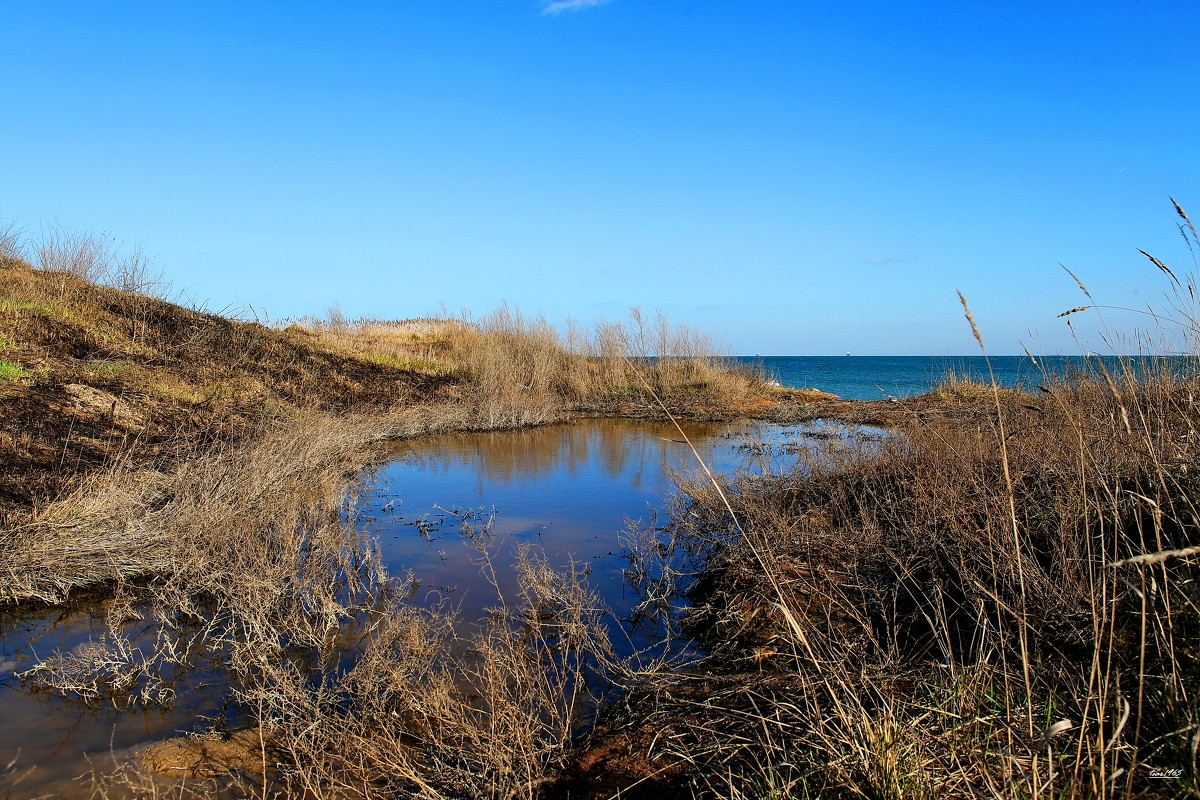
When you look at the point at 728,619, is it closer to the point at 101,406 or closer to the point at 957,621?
the point at 957,621

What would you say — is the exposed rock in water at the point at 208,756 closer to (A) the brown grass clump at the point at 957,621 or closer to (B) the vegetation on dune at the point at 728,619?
(B) the vegetation on dune at the point at 728,619

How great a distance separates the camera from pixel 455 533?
24.3ft

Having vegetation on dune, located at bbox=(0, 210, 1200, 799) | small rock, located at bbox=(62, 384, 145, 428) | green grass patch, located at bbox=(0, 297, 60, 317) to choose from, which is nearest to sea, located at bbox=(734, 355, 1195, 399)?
vegetation on dune, located at bbox=(0, 210, 1200, 799)

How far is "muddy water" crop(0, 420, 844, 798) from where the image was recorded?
3458 millimetres

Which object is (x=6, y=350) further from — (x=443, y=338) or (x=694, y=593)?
(x=443, y=338)

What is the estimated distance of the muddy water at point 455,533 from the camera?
3458mm

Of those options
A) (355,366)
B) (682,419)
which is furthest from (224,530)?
(355,366)

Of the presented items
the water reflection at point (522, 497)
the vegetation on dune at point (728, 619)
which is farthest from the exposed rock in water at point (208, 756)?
the water reflection at point (522, 497)

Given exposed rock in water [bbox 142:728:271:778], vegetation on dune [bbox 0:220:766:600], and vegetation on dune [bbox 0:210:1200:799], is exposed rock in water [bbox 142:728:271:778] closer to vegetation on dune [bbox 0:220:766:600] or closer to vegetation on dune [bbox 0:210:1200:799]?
vegetation on dune [bbox 0:210:1200:799]

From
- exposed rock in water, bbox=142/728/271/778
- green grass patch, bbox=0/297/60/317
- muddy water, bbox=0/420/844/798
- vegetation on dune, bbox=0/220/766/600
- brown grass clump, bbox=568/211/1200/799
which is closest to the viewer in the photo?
brown grass clump, bbox=568/211/1200/799

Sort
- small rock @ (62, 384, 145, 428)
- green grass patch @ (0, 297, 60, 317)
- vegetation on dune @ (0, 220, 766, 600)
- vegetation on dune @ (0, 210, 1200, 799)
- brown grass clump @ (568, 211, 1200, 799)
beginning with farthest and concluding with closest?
green grass patch @ (0, 297, 60, 317), small rock @ (62, 384, 145, 428), vegetation on dune @ (0, 220, 766, 600), vegetation on dune @ (0, 210, 1200, 799), brown grass clump @ (568, 211, 1200, 799)

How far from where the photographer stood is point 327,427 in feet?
32.9

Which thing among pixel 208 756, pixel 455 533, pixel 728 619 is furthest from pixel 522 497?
pixel 208 756

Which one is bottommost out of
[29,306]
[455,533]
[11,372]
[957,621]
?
[455,533]
